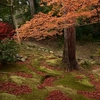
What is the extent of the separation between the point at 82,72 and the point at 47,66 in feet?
7.93

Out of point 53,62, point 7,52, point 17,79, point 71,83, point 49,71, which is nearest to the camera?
point 17,79

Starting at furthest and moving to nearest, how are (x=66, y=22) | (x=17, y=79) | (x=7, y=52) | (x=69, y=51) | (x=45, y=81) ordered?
(x=69, y=51) < (x=7, y=52) < (x=45, y=81) < (x=66, y=22) < (x=17, y=79)

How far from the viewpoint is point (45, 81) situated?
10742 millimetres

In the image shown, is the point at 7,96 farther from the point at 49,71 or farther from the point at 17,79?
the point at 49,71

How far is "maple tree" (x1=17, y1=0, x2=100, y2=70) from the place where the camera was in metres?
8.45

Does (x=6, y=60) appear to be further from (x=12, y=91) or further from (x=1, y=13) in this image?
(x=1, y=13)

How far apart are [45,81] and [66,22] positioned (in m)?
3.48

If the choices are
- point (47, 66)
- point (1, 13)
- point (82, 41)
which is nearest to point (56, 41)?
point (82, 41)

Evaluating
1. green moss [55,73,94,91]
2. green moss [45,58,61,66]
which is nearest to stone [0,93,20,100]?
green moss [55,73,94,91]

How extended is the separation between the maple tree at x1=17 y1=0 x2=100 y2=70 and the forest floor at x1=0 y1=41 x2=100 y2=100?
1.30 meters

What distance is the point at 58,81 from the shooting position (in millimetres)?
10789

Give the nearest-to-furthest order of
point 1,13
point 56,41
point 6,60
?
point 6,60
point 1,13
point 56,41

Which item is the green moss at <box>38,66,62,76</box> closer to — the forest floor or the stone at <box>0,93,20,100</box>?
the forest floor

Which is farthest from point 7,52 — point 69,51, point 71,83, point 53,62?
point 71,83
